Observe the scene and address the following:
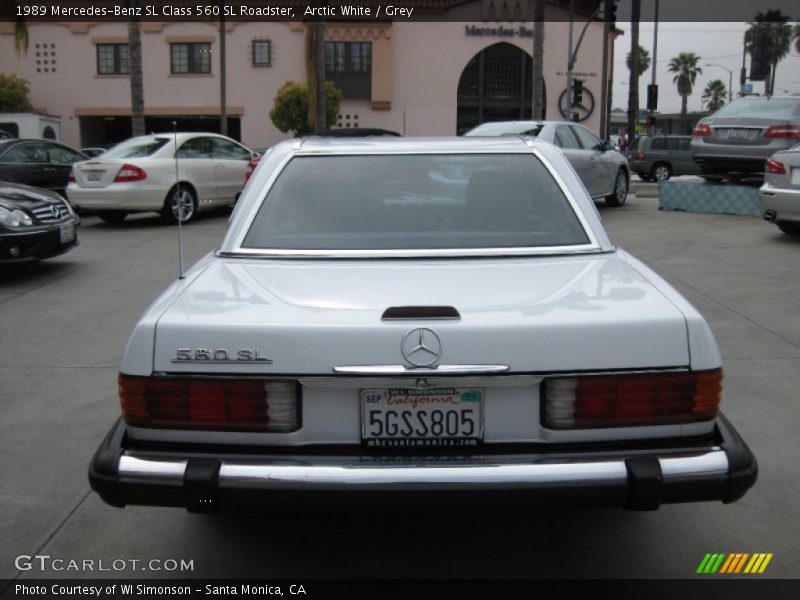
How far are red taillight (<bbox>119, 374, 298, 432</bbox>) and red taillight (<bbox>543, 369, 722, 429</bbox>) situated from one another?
0.82m

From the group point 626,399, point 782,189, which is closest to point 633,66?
point 782,189

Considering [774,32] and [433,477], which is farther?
[774,32]

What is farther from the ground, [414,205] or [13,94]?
[13,94]

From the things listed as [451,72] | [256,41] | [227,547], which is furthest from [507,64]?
[227,547]

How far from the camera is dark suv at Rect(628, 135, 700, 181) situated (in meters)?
25.3

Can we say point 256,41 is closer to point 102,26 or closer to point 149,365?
point 102,26

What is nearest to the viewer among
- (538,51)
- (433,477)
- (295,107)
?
(433,477)

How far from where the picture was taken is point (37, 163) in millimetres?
13922

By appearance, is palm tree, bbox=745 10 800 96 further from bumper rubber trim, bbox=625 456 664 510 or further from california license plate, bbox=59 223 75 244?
bumper rubber trim, bbox=625 456 664 510

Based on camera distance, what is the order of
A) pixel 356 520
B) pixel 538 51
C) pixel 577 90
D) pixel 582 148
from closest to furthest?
pixel 356 520 < pixel 582 148 < pixel 538 51 < pixel 577 90

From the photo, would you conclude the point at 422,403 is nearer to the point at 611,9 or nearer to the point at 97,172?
the point at 97,172

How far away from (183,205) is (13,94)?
1179 inches

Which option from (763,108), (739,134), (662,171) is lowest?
(662,171)

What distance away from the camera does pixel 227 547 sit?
332 cm
